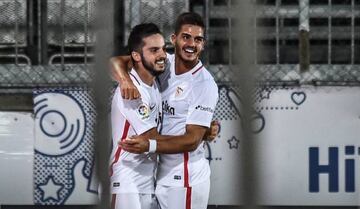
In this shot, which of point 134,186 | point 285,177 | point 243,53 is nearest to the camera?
point 243,53

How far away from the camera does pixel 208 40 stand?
21.6 feet

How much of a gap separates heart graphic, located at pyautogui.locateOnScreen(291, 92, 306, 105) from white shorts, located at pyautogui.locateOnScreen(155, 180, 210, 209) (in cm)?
246

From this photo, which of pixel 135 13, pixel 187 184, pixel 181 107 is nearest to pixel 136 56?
pixel 181 107

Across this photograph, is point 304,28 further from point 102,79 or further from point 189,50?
point 102,79

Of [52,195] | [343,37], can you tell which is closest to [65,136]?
[52,195]

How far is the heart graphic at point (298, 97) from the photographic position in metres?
6.71

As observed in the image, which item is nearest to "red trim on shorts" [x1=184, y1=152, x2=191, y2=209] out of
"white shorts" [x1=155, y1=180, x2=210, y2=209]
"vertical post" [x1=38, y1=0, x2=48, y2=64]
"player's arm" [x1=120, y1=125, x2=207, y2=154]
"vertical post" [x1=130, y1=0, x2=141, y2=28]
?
"white shorts" [x1=155, y1=180, x2=210, y2=209]

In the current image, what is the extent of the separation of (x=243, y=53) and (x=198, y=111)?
6.82 ft

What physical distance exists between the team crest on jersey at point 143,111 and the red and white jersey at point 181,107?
17 centimetres

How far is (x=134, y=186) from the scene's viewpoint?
14.0 feet

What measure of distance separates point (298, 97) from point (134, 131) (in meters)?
2.75

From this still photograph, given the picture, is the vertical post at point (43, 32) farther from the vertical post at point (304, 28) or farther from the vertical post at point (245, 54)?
the vertical post at point (245, 54)

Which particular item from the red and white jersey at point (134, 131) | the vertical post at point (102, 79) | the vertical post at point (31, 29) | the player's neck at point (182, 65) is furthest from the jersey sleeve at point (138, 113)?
the vertical post at point (31, 29)

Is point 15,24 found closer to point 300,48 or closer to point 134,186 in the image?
point 300,48
